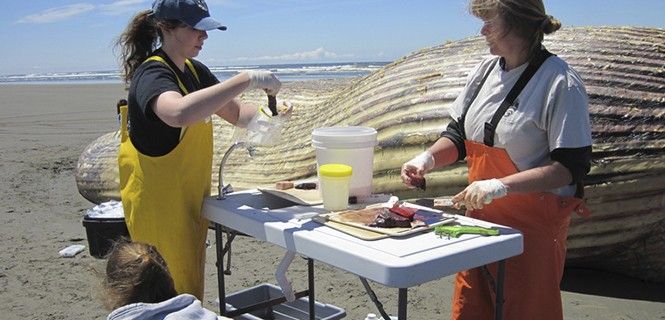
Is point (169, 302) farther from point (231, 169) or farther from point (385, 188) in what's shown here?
point (231, 169)

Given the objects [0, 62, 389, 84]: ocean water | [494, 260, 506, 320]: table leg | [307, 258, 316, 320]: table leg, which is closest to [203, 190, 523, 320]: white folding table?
[494, 260, 506, 320]: table leg

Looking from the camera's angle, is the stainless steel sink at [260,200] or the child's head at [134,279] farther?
the stainless steel sink at [260,200]

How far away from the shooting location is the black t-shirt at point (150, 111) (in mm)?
2531

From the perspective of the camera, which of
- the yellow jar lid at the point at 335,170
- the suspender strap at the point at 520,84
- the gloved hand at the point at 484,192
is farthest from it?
the yellow jar lid at the point at 335,170

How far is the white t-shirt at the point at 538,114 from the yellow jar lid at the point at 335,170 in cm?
48

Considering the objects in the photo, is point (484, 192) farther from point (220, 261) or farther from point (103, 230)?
point (103, 230)

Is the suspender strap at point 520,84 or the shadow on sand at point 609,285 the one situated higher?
the suspender strap at point 520,84

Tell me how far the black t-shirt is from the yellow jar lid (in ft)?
1.98

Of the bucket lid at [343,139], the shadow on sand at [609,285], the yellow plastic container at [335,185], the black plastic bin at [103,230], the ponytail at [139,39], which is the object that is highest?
the ponytail at [139,39]

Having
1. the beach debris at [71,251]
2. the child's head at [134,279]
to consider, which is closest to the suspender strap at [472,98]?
the child's head at [134,279]

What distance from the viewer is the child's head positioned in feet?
6.83

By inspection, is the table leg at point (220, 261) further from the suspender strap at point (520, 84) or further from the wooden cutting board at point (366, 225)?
the suspender strap at point (520, 84)

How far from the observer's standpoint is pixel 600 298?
13.2 feet

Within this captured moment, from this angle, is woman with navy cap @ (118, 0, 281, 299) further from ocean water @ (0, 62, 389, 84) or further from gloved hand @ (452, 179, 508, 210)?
ocean water @ (0, 62, 389, 84)
